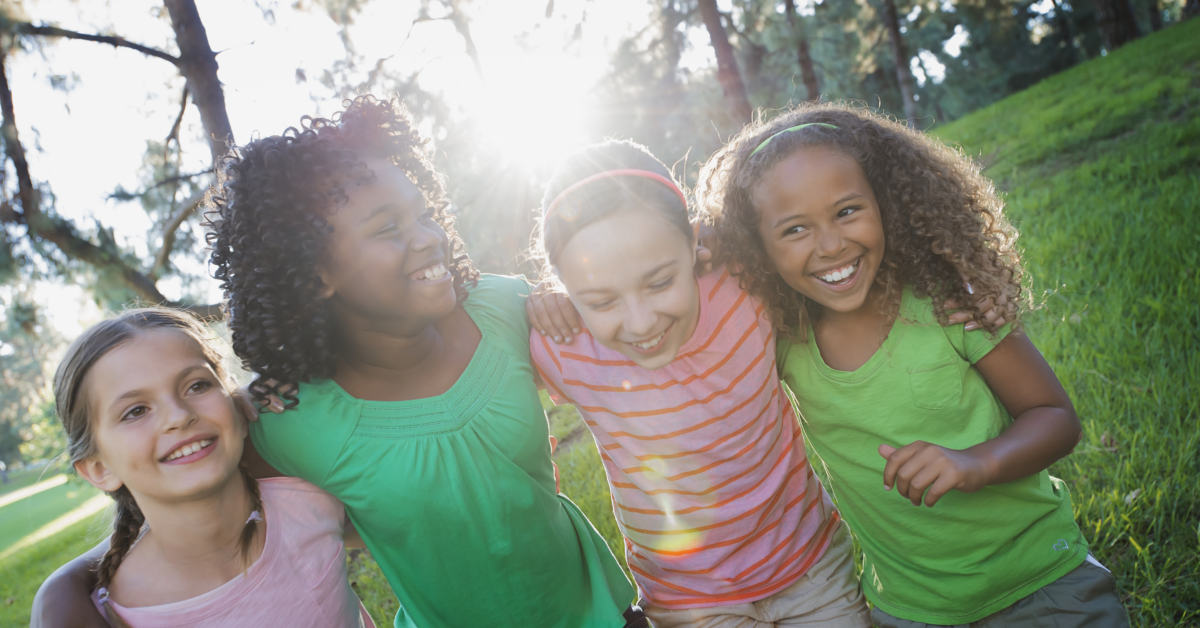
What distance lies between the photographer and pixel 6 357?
32812mm

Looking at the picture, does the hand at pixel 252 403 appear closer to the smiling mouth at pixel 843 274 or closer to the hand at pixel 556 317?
the hand at pixel 556 317

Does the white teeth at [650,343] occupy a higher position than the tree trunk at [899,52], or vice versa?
the tree trunk at [899,52]

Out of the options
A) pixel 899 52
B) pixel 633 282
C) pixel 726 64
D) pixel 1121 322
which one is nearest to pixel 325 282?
pixel 633 282

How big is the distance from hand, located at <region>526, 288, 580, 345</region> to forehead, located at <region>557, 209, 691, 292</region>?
0.22m

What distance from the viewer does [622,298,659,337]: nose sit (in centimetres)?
169

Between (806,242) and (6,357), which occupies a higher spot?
(6,357)

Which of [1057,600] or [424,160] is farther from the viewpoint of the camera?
[424,160]

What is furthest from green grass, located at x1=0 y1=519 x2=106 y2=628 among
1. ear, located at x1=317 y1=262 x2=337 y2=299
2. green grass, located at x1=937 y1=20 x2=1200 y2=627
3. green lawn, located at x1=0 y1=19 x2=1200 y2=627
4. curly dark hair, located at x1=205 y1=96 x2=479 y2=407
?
green grass, located at x1=937 y1=20 x2=1200 y2=627

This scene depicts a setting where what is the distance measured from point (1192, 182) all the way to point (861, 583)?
460cm

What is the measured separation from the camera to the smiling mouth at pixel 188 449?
1723 millimetres

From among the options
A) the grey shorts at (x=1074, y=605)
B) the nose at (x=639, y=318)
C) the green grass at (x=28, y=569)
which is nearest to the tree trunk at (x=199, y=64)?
the nose at (x=639, y=318)

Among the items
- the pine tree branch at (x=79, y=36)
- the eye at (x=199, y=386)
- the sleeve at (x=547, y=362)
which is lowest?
the sleeve at (x=547, y=362)

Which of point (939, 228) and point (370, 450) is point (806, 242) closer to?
point (939, 228)

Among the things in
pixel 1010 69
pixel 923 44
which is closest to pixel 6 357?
pixel 923 44
